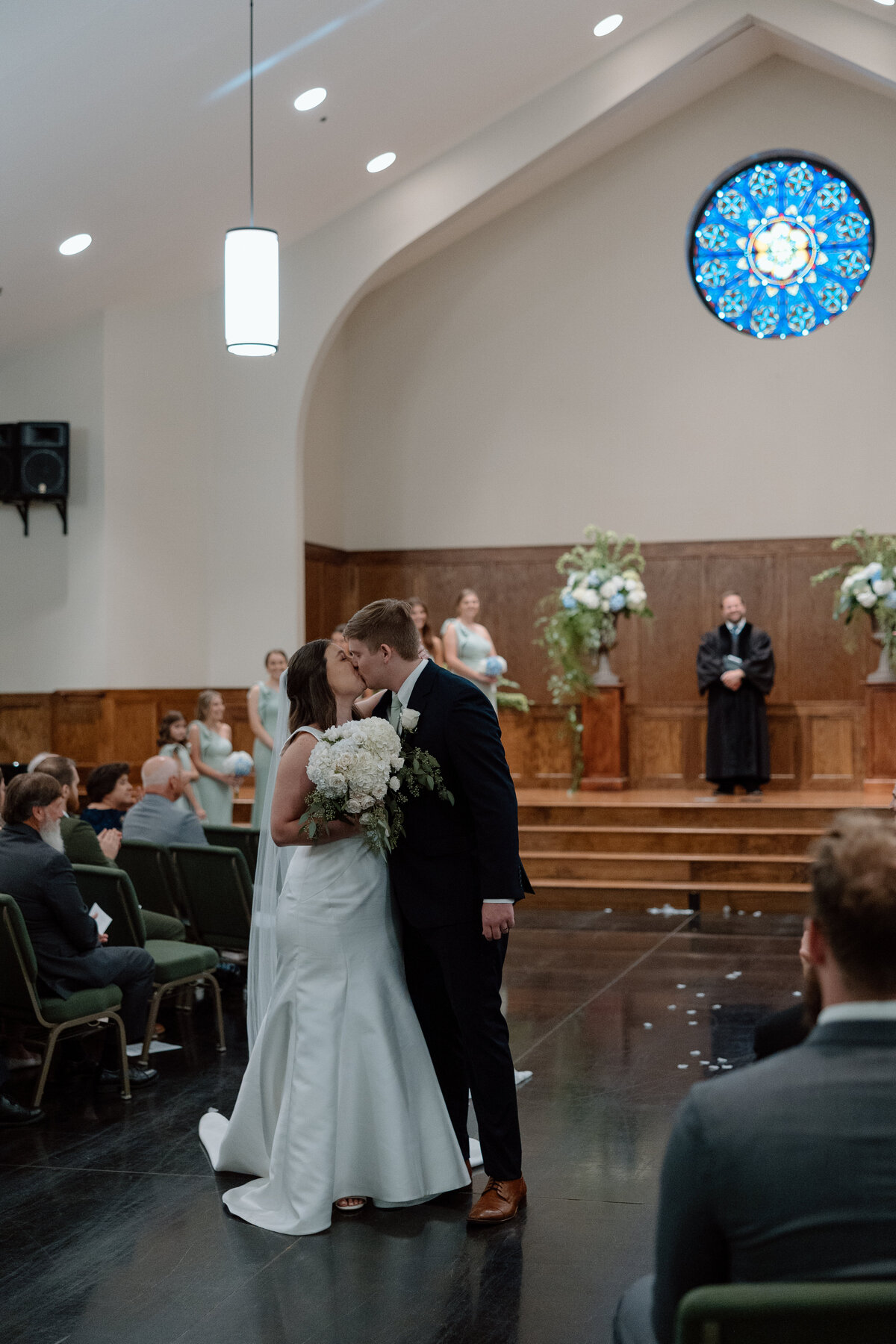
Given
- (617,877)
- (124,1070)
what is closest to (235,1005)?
(124,1070)

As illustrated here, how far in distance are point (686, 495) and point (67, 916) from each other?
887cm

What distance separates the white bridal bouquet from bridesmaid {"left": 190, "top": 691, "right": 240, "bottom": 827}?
474 centimetres

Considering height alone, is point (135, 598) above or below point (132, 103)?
below

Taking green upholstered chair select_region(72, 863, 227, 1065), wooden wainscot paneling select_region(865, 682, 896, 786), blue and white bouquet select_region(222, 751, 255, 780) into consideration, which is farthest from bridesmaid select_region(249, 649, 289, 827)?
wooden wainscot paneling select_region(865, 682, 896, 786)

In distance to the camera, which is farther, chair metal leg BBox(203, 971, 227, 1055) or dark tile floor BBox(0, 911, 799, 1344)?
chair metal leg BBox(203, 971, 227, 1055)

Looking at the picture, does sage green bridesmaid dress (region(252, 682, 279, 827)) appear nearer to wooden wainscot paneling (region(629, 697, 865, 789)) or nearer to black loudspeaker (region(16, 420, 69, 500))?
black loudspeaker (region(16, 420, 69, 500))

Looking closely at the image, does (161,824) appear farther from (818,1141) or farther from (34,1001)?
(818,1141)

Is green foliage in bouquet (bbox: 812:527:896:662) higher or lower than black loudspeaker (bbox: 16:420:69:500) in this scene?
lower

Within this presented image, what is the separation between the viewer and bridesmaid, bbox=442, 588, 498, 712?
10375 mm

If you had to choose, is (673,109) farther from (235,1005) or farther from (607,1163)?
(607,1163)

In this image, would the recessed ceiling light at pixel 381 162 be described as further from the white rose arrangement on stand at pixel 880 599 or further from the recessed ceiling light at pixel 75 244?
the white rose arrangement on stand at pixel 880 599

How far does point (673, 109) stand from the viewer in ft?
39.8

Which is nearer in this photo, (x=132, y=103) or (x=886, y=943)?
(x=886, y=943)

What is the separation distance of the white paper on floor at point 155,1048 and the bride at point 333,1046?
1449 millimetres
